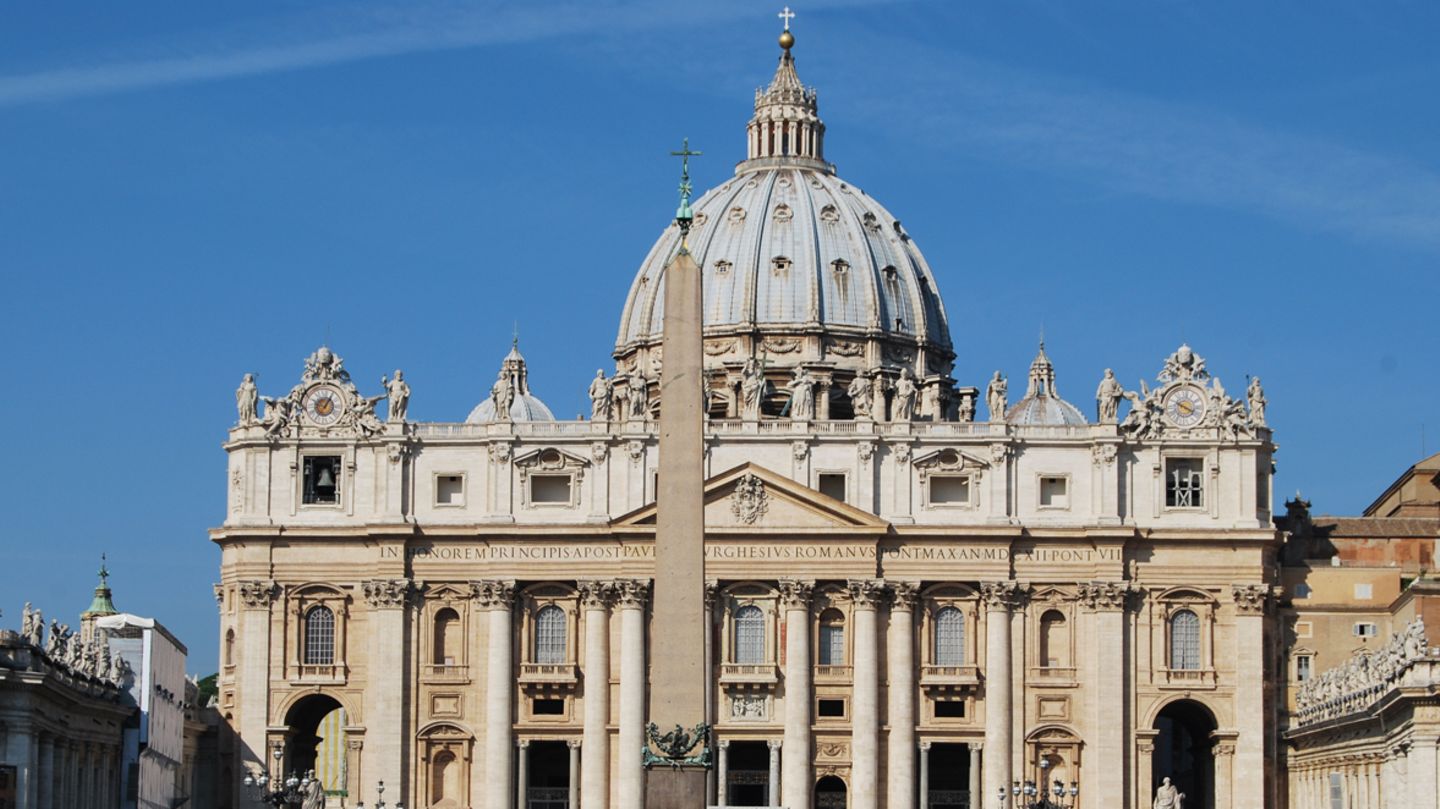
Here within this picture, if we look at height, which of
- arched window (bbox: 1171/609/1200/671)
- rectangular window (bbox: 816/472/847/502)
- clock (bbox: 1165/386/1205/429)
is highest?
clock (bbox: 1165/386/1205/429)

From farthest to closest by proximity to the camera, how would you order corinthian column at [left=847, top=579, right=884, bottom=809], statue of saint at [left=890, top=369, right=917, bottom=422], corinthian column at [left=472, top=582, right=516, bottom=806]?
statue of saint at [left=890, top=369, right=917, bottom=422] → corinthian column at [left=472, top=582, right=516, bottom=806] → corinthian column at [left=847, top=579, right=884, bottom=809]

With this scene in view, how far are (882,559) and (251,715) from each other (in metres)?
23.7

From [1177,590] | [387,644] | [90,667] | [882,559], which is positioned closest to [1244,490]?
[1177,590]

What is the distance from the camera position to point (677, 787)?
63.7 m

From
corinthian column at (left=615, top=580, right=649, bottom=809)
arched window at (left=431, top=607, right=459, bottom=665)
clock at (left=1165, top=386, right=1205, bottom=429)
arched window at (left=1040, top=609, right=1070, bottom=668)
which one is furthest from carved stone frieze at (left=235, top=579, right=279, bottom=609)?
clock at (left=1165, top=386, right=1205, bottom=429)

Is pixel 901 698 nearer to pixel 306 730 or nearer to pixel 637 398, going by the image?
pixel 637 398

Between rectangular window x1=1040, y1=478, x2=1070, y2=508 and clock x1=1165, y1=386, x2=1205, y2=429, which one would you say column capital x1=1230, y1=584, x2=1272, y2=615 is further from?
rectangular window x1=1040, y1=478, x2=1070, y2=508

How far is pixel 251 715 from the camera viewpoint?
405ft

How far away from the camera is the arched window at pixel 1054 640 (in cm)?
12362

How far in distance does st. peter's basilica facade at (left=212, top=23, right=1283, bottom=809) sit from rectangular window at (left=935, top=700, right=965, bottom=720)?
2.9 inches

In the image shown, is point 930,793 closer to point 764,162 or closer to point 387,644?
point 387,644

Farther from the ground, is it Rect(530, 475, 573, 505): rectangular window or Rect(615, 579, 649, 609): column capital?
Rect(530, 475, 573, 505): rectangular window

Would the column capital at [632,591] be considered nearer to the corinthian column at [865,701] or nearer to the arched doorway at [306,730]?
the corinthian column at [865,701]

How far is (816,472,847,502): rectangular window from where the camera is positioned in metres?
125
